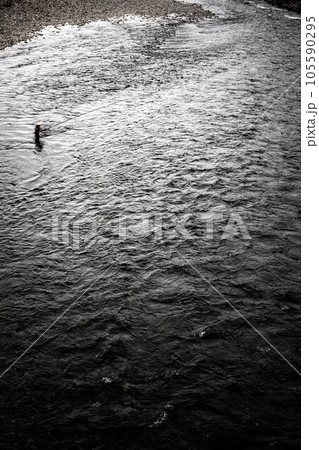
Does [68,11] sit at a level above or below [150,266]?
above

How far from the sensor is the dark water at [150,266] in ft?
14.0

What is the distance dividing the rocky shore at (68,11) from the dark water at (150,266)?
926cm

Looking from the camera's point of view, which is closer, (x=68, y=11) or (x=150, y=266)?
(x=150, y=266)

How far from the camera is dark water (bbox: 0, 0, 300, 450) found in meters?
4.26

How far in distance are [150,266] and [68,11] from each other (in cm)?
2336

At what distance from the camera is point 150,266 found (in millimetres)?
6266

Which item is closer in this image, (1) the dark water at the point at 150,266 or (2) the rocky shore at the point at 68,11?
(1) the dark water at the point at 150,266

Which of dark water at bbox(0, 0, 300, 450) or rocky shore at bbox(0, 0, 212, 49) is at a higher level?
rocky shore at bbox(0, 0, 212, 49)

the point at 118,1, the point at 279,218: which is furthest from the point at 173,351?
the point at 118,1

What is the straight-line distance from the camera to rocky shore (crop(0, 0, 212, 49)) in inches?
785

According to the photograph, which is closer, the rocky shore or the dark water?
the dark water

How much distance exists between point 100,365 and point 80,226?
3.00 meters

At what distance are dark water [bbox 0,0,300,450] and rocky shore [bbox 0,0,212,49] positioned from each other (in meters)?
9.26

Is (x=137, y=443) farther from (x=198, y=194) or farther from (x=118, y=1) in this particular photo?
(x=118, y=1)
